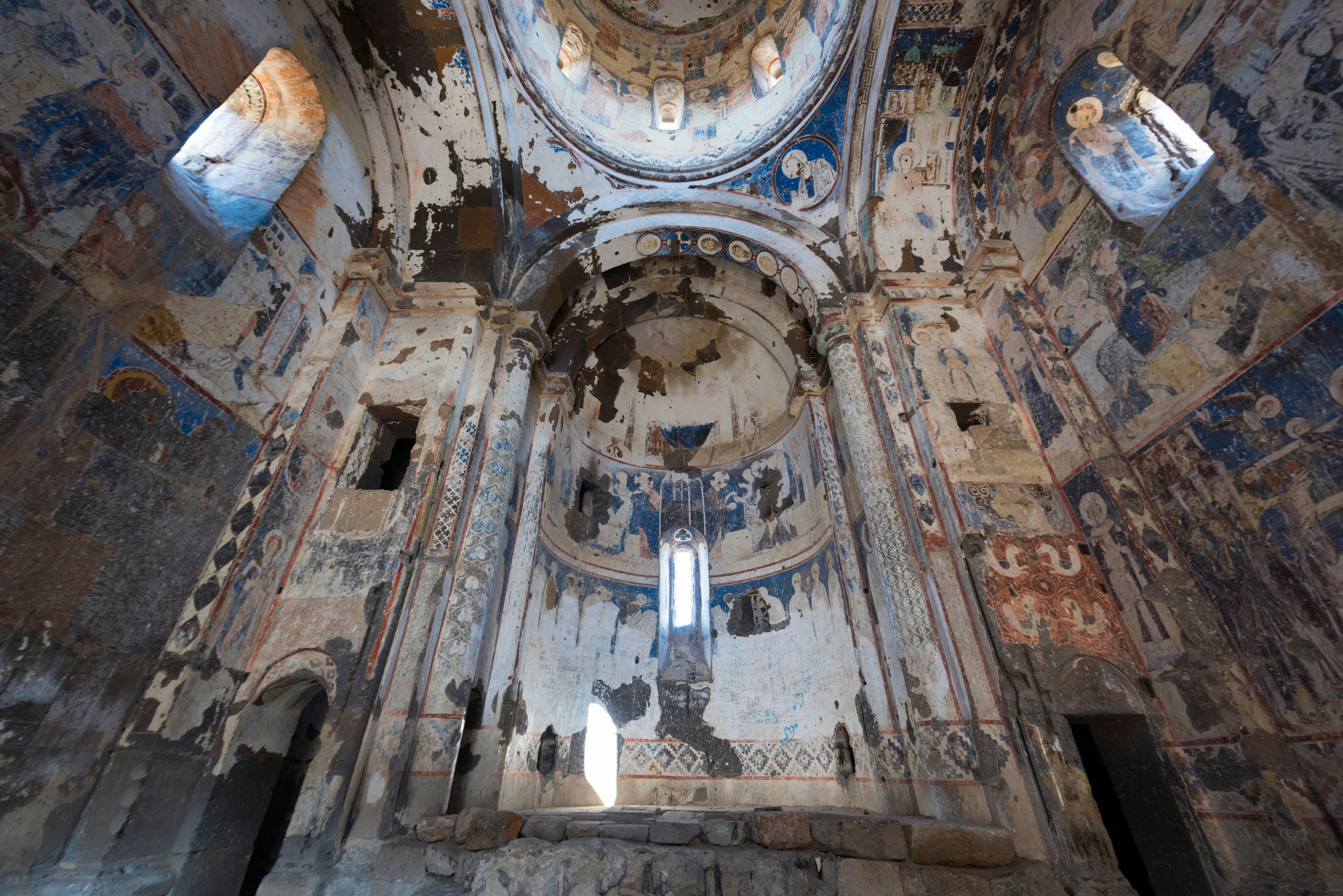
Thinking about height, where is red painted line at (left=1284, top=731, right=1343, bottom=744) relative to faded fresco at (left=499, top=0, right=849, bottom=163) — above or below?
below

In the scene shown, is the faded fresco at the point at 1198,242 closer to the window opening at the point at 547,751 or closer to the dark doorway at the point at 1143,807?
the dark doorway at the point at 1143,807

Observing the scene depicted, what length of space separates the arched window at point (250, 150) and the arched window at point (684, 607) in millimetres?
8934

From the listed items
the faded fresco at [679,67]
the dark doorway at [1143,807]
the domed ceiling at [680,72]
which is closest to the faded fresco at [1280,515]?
the dark doorway at [1143,807]

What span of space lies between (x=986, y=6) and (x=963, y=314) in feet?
14.9

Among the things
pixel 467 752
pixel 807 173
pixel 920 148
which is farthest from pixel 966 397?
pixel 467 752

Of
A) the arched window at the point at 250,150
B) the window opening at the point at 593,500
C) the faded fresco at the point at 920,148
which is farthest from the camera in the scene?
the window opening at the point at 593,500

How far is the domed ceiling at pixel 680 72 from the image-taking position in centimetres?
966

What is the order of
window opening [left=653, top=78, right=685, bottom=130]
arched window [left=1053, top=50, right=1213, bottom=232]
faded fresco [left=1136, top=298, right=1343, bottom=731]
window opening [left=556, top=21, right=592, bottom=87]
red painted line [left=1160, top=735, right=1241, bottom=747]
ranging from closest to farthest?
faded fresco [left=1136, top=298, right=1343, bottom=731] → red painted line [left=1160, top=735, right=1241, bottom=747] → arched window [left=1053, top=50, right=1213, bottom=232] → window opening [left=556, top=21, right=592, bottom=87] → window opening [left=653, top=78, right=685, bottom=130]

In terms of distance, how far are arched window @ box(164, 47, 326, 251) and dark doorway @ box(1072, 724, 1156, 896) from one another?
10639 millimetres

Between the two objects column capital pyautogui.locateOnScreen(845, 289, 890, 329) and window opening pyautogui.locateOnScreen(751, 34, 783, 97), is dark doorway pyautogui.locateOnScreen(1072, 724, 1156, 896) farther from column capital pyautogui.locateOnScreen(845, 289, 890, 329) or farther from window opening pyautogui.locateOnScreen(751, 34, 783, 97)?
window opening pyautogui.locateOnScreen(751, 34, 783, 97)

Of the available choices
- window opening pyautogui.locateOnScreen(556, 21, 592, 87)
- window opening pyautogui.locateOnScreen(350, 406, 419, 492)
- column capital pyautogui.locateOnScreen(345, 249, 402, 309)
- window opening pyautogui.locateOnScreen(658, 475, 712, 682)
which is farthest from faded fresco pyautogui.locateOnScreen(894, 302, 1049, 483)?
window opening pyautogui.locateOnScreen(556, 21, 592, 87)

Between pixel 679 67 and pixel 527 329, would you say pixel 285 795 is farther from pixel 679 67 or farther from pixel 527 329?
pixel 679 67

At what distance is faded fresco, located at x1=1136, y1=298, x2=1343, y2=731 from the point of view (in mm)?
4156

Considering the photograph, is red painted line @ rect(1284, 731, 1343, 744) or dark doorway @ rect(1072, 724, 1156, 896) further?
dark doorway @ rect(1072, 724, 1156, 896)
